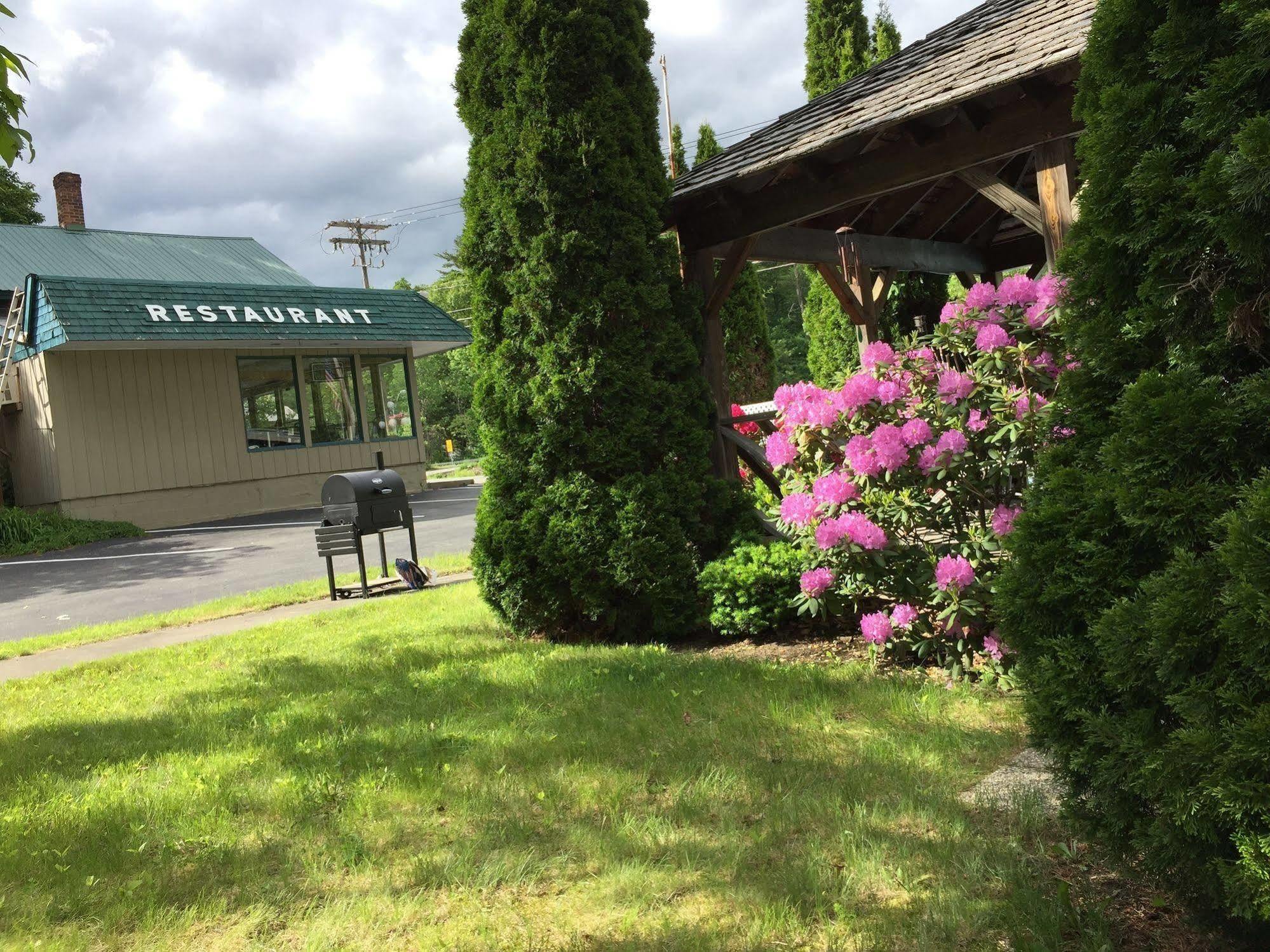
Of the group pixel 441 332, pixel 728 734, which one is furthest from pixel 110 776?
pixel 441 332

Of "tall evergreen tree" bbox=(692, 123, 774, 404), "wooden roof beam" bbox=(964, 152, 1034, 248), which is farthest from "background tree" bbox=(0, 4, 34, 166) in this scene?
"tall evergreen tree" bbox=(692, 123, 774, 404)

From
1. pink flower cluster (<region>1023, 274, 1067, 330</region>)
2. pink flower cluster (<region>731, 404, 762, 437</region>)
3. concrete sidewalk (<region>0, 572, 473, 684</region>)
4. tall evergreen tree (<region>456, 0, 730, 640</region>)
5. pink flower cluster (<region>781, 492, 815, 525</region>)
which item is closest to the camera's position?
pink flower cluster (<region>1023, 274, 1067, 330</region>)

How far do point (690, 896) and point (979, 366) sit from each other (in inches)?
124

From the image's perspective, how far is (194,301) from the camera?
18453mm

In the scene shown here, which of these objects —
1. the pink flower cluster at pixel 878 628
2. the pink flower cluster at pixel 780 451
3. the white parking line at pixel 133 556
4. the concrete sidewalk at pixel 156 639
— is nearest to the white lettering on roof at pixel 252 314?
the white parking line at pixel 133 556

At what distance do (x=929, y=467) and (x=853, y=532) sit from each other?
1.69ft

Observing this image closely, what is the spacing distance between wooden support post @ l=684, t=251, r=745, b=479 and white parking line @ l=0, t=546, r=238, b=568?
10.3 meters

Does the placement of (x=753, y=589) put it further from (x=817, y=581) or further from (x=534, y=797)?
(x=534, y=797)

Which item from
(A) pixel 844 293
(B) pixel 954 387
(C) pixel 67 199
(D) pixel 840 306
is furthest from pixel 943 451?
(C) pixel 67 199

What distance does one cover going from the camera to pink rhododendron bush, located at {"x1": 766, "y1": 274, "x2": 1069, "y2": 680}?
467 centimetres

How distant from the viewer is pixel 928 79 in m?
6.34

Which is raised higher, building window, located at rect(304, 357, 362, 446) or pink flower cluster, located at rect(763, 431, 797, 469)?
building window, located at rect(304, 357, 362, 446)

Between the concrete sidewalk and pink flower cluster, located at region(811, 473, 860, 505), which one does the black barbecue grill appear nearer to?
the concrete sidewalk

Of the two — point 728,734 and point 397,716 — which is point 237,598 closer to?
point 397,716
